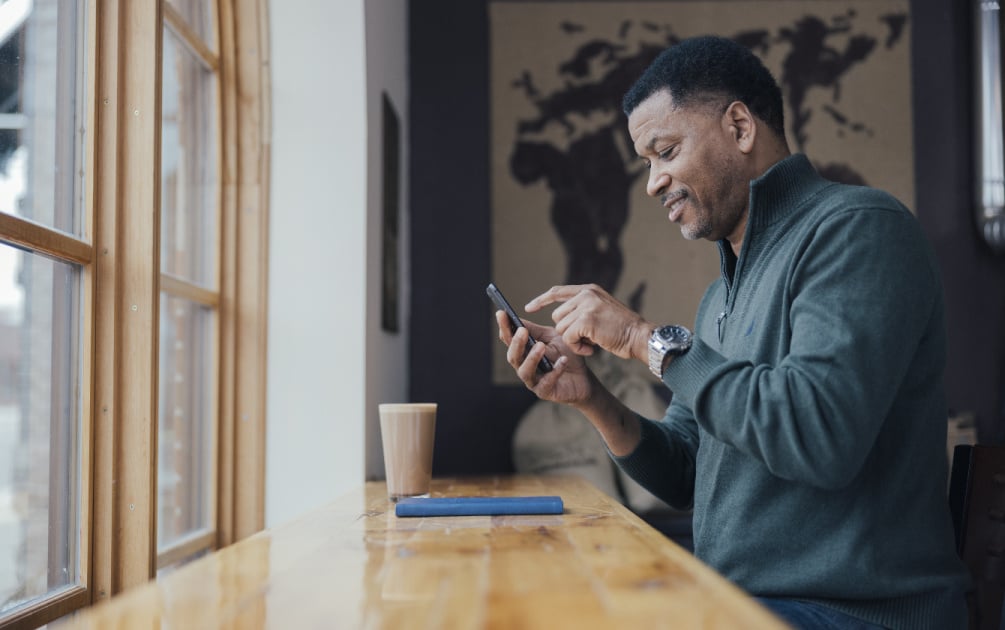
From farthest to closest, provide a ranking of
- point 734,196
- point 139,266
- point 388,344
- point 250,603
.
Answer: point 388,344
point 139,266
point 734,196
point 250,603

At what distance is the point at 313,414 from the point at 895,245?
160cm

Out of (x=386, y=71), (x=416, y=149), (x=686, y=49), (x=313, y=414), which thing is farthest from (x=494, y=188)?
(x=686, y=49)

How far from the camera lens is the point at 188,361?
2236mm

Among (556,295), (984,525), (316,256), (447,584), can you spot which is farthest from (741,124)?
(316,256)

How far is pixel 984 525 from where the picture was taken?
4.50 ft

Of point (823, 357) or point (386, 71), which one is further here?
point (386, 71)

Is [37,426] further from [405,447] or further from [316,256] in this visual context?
[316,256]

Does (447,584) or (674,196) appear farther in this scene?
(674,196)

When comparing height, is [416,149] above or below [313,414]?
above

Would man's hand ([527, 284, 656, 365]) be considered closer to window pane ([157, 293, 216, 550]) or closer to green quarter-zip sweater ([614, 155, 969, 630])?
green quarter-zip sweater ([614, 155, 969, 630])

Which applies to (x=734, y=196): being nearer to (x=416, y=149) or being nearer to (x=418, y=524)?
(x=418, y=524)

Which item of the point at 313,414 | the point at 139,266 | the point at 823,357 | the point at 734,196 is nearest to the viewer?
the point at 823,357

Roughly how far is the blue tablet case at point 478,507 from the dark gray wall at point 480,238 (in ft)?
6.04

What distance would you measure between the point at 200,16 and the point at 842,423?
1.91m
